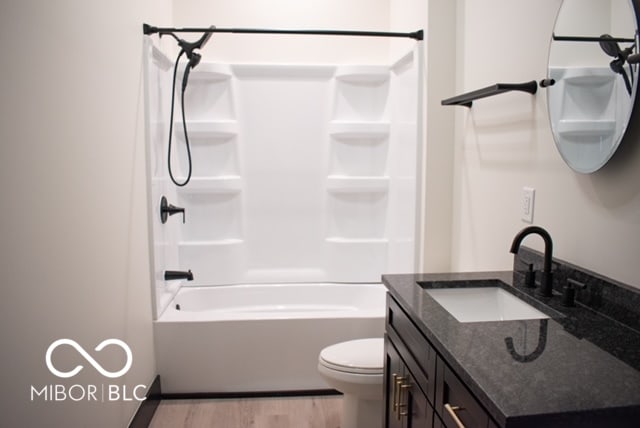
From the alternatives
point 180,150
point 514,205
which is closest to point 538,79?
point 514,205

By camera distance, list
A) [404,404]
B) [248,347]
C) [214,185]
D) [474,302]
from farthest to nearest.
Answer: [214,185], [248,347], [474,302], [404,404]

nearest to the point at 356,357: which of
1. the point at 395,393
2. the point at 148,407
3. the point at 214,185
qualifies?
the point at 395,393

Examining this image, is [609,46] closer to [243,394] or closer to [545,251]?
[545,251]

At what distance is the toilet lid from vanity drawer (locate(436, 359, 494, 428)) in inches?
33.6

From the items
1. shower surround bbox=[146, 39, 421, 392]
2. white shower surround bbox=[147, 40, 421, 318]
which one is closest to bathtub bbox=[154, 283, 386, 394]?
shower surround bbox=[146, 39, 421, 392]

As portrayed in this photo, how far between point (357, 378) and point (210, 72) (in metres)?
2.30

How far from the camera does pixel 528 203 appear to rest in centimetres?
172

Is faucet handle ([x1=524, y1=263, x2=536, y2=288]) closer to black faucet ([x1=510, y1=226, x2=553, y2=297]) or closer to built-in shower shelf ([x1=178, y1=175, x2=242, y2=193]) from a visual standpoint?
black faucet ([x1=510, y1=226, x2=553, y2=297])

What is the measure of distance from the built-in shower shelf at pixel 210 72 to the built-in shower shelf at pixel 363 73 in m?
0.78

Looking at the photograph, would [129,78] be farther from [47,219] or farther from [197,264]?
[197,264]

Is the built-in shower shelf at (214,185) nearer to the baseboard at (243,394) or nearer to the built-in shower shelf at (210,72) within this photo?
the built-in shower shelf at (210,72)

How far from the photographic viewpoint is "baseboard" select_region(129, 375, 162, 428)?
219 centimetres

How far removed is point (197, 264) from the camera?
341cm

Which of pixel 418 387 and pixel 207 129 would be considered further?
pixel 207 129
